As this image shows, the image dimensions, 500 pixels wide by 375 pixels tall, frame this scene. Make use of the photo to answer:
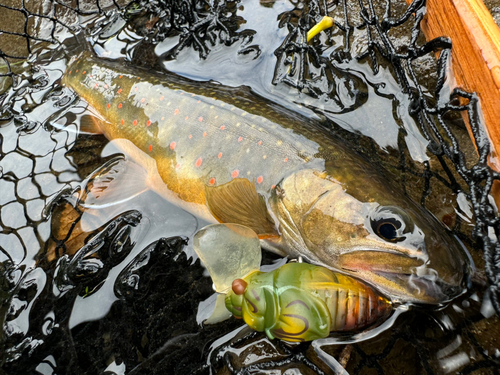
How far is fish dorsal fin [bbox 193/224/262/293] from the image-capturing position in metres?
2.17

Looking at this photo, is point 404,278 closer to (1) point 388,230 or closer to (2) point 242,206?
(1) point 388,230

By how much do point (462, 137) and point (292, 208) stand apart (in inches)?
61.0

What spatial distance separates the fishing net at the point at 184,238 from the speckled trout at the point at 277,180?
28 cm

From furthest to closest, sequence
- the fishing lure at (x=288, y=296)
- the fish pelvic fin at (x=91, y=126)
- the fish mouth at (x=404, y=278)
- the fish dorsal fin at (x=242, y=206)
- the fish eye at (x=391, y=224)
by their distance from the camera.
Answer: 1. the fish pelvic fin at (x=91, y=126)
2. the fish dorsal fin at (x=242, y=206)
3. the fish eye at (x=391, y=224)
4. the fish mouth at (x=404, y=278)
5. the fishing lure at (x=288, y=296)

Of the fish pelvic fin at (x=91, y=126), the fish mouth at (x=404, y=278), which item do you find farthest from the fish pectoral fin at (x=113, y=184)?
the fish mouth at (x=404, y=278)

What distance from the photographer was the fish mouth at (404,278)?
6.68ft

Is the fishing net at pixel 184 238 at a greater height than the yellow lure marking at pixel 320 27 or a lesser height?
lesser

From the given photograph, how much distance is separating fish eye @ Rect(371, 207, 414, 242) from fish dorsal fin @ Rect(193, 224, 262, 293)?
2.62 ft

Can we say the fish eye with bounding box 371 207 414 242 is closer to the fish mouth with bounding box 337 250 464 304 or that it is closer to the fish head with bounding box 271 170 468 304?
the fish head with bounding box 271 170 468 304

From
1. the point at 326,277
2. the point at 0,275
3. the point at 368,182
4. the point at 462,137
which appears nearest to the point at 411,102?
the point at 462,137

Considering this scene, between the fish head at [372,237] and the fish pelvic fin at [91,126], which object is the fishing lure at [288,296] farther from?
the fish pelvic fin at [91,126]

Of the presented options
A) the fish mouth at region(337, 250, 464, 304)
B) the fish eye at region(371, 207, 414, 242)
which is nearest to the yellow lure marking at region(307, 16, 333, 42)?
the fish eye at region(371, 207, 414, 242)

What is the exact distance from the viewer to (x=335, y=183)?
2498 mm

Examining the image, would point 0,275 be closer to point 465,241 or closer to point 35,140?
point 35,140
